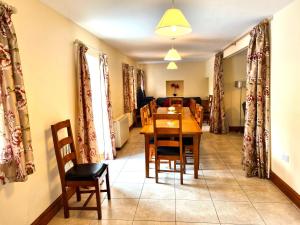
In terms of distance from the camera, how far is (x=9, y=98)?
5.54 feet

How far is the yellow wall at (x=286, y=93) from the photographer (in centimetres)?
261

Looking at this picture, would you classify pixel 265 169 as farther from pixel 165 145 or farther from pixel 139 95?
pixel 139 95

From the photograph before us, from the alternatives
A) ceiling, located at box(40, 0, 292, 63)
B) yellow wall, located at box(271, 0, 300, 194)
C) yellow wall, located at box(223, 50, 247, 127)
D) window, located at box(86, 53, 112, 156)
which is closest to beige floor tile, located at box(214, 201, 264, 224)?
yellow wall, located at box(271, 0, 300, 194)

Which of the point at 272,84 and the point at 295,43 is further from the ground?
the point at 295,43

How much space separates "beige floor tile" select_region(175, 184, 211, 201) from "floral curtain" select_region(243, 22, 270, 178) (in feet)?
2.80

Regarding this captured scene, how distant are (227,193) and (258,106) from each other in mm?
1292

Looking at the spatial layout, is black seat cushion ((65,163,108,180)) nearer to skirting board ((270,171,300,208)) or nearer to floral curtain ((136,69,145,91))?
skirting board ((270,171,300,208))

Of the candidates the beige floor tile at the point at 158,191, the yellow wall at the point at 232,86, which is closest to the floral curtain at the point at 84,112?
the beige floor tile at the point at 158,191

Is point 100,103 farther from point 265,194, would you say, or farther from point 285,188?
point 285,188

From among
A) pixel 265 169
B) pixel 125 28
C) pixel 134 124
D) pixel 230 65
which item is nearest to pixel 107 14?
pixel 125 28

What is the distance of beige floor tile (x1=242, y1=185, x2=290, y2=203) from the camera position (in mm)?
2765

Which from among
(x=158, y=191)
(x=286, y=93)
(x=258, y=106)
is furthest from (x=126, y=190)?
(x=286, y=93)

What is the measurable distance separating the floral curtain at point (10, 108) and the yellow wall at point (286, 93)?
2716 mm

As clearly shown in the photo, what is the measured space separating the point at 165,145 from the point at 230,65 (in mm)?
4177
